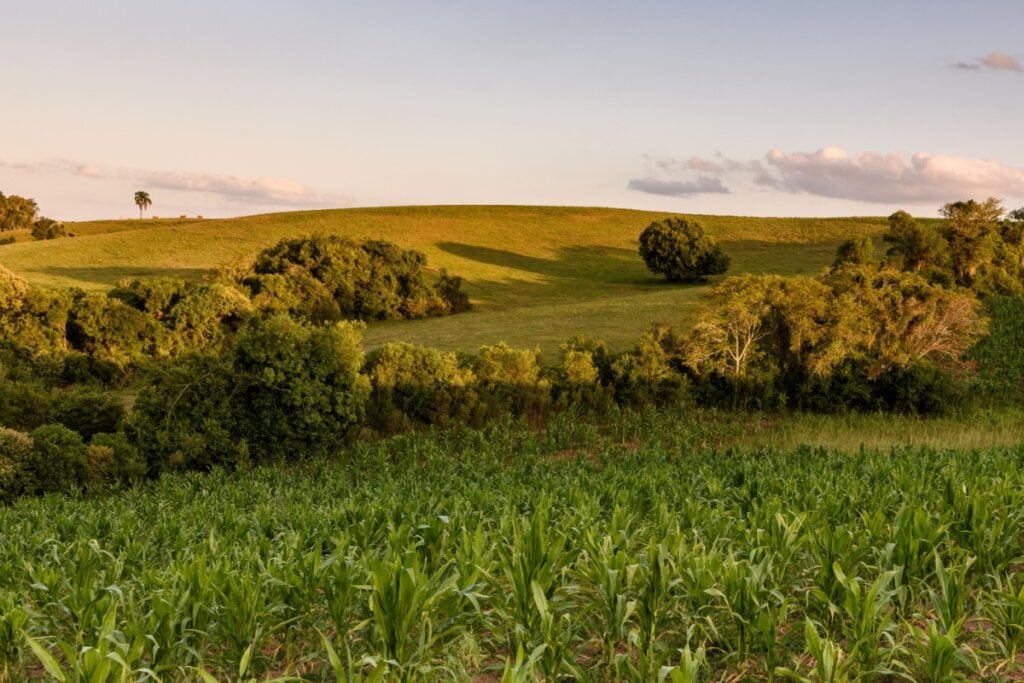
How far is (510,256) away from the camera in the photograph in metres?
75.7

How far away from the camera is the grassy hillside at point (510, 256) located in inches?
1794

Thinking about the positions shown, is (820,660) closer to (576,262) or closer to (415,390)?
(415,390)

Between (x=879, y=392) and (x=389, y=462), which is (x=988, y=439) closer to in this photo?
(x=879, y=392)

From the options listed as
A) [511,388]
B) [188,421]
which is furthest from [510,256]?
[188,421]

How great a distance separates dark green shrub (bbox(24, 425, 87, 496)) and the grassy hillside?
2047cm

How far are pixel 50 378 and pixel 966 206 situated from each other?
47099 mm

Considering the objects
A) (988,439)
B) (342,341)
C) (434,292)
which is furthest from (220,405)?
(434,292)

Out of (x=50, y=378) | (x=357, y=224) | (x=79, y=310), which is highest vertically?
(x=357, y=224)

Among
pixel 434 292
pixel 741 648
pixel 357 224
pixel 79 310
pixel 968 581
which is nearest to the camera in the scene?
pixel 741 648

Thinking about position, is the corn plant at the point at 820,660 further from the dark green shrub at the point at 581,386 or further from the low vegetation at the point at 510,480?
the dark green shrub at the point at 581,386

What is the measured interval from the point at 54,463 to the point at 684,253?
5118cm

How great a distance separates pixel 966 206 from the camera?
142ft

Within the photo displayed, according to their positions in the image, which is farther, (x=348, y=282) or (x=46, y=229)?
(x=46, y=229)

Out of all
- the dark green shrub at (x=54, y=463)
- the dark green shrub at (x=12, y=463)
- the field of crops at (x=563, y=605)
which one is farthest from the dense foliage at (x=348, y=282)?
the field of crops at (x=563, y=605)
